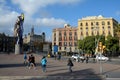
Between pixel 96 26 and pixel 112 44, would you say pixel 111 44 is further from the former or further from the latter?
pixel 96 26

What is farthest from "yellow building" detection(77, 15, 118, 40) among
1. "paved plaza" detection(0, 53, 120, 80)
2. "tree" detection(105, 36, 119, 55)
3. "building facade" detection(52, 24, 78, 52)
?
"paved plaza" detection(0, 53, 120, 80)

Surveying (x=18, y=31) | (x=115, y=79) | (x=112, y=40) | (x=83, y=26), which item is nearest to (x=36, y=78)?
(x=115, y=79)

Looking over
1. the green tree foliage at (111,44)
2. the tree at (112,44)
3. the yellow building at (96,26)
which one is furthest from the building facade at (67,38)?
the green tree foliage at (111,44)

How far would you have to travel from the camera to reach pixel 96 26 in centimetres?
13650

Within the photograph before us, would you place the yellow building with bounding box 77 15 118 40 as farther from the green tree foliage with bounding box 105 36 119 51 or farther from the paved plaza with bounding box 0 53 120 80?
the paved plaza with bounding box 0 53 120 80

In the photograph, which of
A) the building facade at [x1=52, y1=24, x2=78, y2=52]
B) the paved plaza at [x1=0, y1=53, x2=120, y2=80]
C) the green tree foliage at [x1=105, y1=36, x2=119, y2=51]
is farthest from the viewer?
the building facade at [x1=52, y1=24, x2=78, y2=52]

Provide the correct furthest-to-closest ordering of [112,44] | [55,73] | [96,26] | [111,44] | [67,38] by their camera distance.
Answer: [67,38] < [96,26] < [112,44] < [111,44] < [55,73]

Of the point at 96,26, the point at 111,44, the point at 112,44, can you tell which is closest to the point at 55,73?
the point at 111,44

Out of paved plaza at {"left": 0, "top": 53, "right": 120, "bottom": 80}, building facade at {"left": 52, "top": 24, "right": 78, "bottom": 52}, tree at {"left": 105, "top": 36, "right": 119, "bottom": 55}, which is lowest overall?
paved plaza at {"left": 0, "top": 53, "right": 120, "bottom": 80}

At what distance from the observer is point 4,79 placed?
20812 mm

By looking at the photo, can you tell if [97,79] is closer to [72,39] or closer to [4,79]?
[4,79]

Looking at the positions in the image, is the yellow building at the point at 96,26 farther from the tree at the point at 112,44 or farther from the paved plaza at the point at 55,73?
the paved plaza at the point at 55,73

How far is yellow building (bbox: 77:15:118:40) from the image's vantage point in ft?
454

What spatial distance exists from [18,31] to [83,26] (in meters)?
59.4
